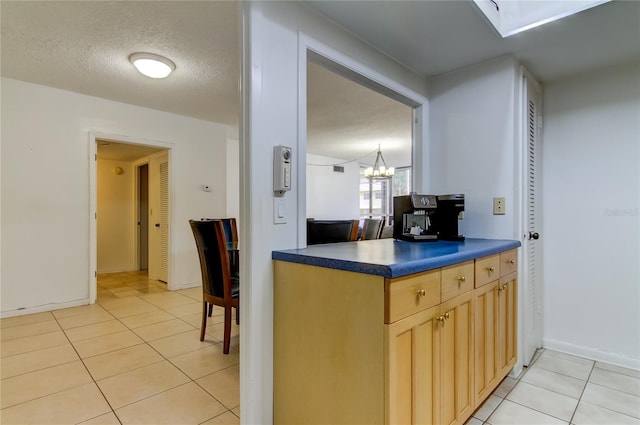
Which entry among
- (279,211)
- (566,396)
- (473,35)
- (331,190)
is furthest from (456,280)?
(331,190)

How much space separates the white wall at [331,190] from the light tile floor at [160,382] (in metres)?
4.52

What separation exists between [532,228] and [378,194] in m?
6.23

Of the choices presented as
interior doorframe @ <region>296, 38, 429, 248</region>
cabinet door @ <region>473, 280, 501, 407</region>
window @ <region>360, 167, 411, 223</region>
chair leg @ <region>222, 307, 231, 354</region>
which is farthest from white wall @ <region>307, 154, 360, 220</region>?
cabinet door @ <region>473, 280, 501, 407</region>

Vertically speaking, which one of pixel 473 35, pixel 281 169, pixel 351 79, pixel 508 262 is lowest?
pixel 508 262

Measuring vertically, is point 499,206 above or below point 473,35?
below

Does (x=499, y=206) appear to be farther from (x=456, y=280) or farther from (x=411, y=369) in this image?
(x=411, y=369)

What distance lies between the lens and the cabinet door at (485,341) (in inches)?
64.9

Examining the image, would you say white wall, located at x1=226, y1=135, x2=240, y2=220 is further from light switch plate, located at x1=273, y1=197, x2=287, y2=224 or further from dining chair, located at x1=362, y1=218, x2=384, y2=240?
light switch plate, located at x1=273, y1=197, x2=287, y2=224

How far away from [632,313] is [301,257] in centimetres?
250

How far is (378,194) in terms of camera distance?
28.3 ft

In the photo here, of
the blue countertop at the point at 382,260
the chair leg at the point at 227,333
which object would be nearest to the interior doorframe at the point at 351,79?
the blue countertop at the point at 382,260

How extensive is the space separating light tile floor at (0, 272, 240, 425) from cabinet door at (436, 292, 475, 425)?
104cm

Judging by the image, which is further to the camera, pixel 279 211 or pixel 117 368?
pixel 117 368

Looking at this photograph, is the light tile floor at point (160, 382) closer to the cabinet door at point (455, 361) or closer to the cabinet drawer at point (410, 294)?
the cabinet door at point (455, 361)
